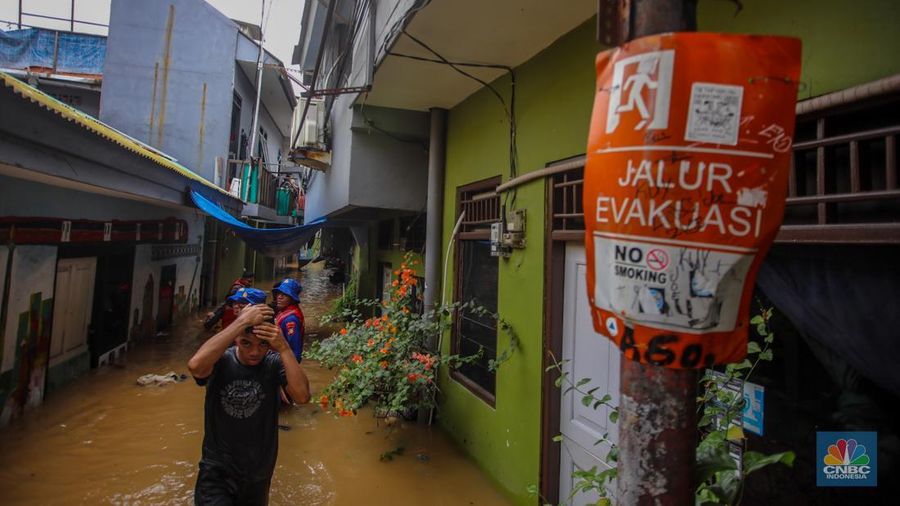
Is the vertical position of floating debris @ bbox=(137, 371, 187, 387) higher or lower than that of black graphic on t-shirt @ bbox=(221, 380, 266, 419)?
lower

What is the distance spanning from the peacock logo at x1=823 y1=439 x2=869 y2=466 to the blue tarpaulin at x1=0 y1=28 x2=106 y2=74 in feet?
57.0

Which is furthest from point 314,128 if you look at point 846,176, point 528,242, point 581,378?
point 846,176

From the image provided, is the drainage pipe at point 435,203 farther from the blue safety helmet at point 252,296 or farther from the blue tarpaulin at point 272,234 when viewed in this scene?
the blue tarpaulin at point 272,234

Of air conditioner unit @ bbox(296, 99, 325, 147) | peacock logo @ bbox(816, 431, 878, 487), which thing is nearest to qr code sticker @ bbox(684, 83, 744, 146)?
peacock logo @ bbox(816, 431, 878, 487)

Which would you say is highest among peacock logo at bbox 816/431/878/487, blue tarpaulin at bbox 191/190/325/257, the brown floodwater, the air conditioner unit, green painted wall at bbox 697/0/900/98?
the air conditioner unit

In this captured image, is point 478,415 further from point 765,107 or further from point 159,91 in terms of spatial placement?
point 159,91

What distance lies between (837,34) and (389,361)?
425 centimetres

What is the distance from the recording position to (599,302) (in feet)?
3.59

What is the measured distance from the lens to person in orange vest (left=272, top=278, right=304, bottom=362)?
479cm

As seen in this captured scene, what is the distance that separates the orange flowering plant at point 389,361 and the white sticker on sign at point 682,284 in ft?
10.6

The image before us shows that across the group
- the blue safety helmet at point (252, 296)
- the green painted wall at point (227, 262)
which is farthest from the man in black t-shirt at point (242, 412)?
the green painted wall at point (227, 262)

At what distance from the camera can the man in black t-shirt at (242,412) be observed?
8.57 ft

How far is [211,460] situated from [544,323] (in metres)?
2.42

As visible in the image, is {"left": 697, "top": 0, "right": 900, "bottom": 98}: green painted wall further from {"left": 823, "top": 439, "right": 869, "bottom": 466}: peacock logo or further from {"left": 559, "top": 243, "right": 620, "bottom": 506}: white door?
{"left": 559, "top": 243, "right": 620, "bottom": 506}: white door
